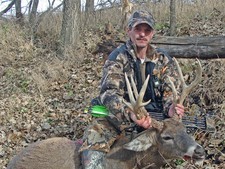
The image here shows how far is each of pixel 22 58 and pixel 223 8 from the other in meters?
5.63

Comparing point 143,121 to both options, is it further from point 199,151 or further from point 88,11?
point 88,11

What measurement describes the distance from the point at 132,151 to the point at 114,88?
79cm

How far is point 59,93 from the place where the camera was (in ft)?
30.8

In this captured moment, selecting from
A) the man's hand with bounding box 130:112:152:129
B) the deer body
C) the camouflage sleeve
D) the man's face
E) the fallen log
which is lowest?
the deer body

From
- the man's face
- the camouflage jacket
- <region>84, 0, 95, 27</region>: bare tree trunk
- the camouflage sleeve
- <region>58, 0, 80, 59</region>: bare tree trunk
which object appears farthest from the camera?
<region>84, 0, 95, 27</region>: bare tree trunk

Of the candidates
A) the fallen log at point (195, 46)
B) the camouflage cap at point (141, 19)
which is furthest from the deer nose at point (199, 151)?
the fallen log at point (195, 46)

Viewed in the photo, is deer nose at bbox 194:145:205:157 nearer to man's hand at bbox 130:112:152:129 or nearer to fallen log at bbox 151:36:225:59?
man's hand at bbox 130:112:152:129

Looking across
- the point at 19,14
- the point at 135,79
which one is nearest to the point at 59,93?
the point at 135,79

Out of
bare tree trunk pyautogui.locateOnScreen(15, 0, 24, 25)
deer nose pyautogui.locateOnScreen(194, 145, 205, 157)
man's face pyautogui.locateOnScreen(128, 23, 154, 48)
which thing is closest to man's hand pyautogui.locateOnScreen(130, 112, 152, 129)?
deer nose pyautogui.locateOnScreen(194, 145, 205, 157)

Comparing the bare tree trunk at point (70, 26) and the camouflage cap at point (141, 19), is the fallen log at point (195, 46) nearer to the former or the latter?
the camouflage cap at point (141, 19)

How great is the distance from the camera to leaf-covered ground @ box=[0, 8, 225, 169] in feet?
22.4

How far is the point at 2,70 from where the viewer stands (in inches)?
441

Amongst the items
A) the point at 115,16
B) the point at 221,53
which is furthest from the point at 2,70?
the point at 221,53

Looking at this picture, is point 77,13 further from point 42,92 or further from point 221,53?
point 221,53
